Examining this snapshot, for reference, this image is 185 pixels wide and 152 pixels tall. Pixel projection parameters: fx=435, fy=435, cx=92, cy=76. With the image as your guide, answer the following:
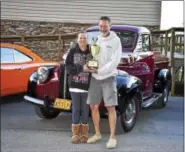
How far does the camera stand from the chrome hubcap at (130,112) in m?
6.73

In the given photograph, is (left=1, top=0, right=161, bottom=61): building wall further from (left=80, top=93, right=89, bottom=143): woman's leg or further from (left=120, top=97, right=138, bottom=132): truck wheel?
(left=80, top=93, right=89, bottom=143): woman's leg

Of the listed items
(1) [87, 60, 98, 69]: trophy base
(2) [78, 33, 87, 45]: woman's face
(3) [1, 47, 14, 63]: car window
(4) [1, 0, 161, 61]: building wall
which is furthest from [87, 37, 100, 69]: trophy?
(4) [1, 0, 161, 61]: building wall

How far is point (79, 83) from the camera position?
5.88 m

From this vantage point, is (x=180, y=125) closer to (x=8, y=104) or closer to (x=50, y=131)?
(x=50, y=131)

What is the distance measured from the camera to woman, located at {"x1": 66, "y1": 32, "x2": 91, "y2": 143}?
5.85 m

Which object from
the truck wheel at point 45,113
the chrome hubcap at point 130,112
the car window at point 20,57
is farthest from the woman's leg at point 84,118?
the car window at point 20,57

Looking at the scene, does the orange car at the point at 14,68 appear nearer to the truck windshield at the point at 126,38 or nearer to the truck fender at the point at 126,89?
the truck windshield at the point at 126,38

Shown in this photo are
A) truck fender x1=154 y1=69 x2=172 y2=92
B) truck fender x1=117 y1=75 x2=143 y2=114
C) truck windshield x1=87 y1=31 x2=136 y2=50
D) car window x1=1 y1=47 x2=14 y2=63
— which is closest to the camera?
truck fender x1=117 y1=75 x2=143 y2=114

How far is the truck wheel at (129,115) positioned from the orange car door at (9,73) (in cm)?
291

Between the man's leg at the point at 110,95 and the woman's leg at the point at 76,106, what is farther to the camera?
the woman's leg at the point at 76,106

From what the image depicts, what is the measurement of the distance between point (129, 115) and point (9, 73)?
295 cm

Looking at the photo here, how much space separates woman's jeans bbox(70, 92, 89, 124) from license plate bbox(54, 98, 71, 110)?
26 centimetres

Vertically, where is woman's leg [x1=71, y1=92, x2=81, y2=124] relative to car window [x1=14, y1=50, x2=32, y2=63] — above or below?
below

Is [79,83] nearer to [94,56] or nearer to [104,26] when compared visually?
[94,56]
